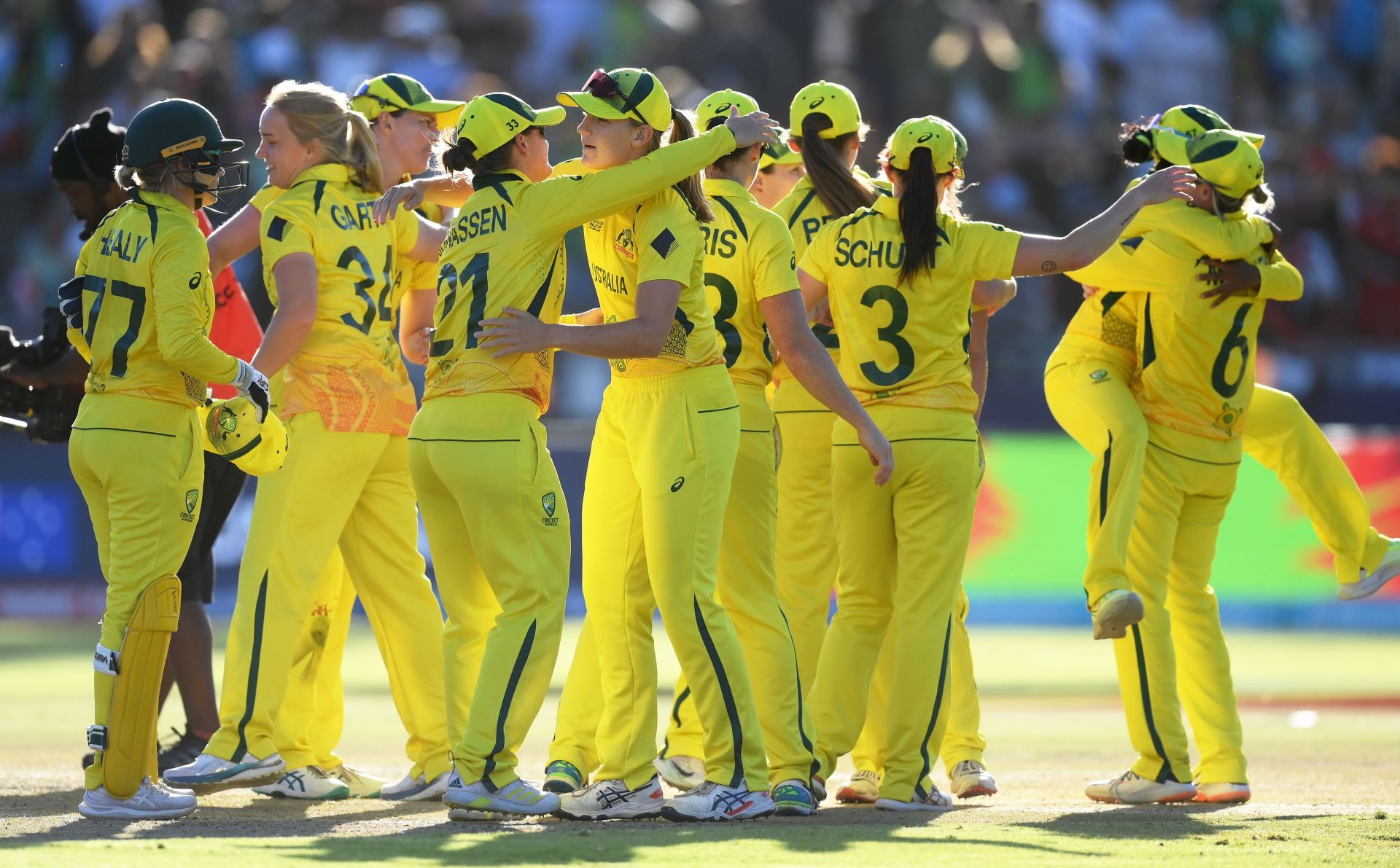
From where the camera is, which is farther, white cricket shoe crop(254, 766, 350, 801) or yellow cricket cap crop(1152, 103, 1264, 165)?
yellow cricket cap crop(1152, 103, 1264, 165)

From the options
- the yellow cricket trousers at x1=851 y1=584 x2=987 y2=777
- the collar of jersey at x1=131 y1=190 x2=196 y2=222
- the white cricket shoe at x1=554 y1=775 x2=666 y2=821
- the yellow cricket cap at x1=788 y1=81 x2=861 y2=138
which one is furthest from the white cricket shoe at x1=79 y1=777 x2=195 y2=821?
the yellow cricket cap at x1=788 y1=81 x2=861 y2=138

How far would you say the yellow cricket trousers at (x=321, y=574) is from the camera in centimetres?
673

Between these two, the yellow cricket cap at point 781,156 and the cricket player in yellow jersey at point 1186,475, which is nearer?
the cricket player in yellow jersey at point 1186,475

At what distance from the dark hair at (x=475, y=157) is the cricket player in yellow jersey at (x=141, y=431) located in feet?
2.89

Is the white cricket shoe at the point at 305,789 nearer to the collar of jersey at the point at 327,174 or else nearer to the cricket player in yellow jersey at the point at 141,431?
the cricket player in yellow jersey at the point at 141,431

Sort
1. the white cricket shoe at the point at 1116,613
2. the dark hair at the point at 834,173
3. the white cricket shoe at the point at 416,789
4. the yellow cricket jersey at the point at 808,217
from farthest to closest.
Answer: the yellow cricket jersey at the point at 808,217 < the dark hair at the point at 834,173 < the white cricket shoe at the point at 416,789 < the white cricket shoe at the point at 1116,613

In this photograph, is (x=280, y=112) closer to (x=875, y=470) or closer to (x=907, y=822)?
(x=875, y=470)

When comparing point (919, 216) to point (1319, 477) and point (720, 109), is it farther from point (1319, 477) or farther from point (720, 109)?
point (1319, 477)

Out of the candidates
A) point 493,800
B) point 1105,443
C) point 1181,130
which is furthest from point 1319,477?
point 493,800

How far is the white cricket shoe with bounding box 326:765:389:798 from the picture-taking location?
23.0 feet

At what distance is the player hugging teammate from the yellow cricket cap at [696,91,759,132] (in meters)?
0.02

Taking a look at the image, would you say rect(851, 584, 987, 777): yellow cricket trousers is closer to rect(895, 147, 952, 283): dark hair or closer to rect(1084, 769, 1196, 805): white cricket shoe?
rect(1084, 769, 1196, 805): white cricket shoe

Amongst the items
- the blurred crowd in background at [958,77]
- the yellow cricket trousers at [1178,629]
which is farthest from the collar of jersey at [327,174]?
the blurred crowd in background at [958,77]

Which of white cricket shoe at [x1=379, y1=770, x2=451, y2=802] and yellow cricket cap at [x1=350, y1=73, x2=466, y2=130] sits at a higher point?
yellow cricket cap at [x1=350, y1=73, x2=466, y2=130]
